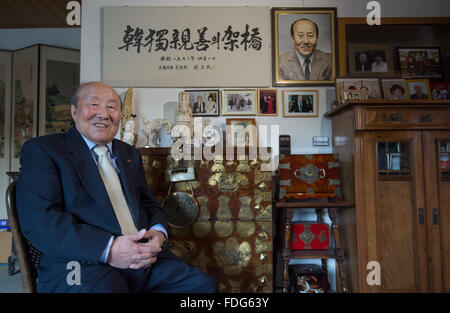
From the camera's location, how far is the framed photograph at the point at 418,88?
2.74 meters

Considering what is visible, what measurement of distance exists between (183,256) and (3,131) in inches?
159

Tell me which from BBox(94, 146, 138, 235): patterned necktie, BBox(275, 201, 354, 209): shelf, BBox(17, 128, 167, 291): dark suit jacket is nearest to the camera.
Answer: BBox(17, 128, 167, 291): dark suit jacket

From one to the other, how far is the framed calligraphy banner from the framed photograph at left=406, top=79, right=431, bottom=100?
1.29 metres

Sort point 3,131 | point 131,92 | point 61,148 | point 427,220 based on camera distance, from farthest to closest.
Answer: point 3,131 < point 131,92 < point 427,220 < point 61,148

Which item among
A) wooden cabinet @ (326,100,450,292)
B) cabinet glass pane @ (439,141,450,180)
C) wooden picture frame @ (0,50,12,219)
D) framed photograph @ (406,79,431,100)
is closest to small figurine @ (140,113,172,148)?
wooden cabinet @ (326,100,450,292)

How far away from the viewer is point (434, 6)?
9.48 feet

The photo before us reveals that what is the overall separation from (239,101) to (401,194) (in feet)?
5.01

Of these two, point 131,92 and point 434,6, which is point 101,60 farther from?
point 434,6

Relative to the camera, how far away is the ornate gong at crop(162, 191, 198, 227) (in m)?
2.20

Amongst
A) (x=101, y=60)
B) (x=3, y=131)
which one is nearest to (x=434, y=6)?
(x=101, y=60)

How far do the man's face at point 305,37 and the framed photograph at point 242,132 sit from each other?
83 centimetres

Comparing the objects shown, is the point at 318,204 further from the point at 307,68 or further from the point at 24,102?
the point at 24,102

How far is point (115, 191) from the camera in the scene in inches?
58.4

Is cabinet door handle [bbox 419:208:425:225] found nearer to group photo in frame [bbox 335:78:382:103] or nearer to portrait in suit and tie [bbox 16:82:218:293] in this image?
group photo in frame [bbox 335:78:382:103]
